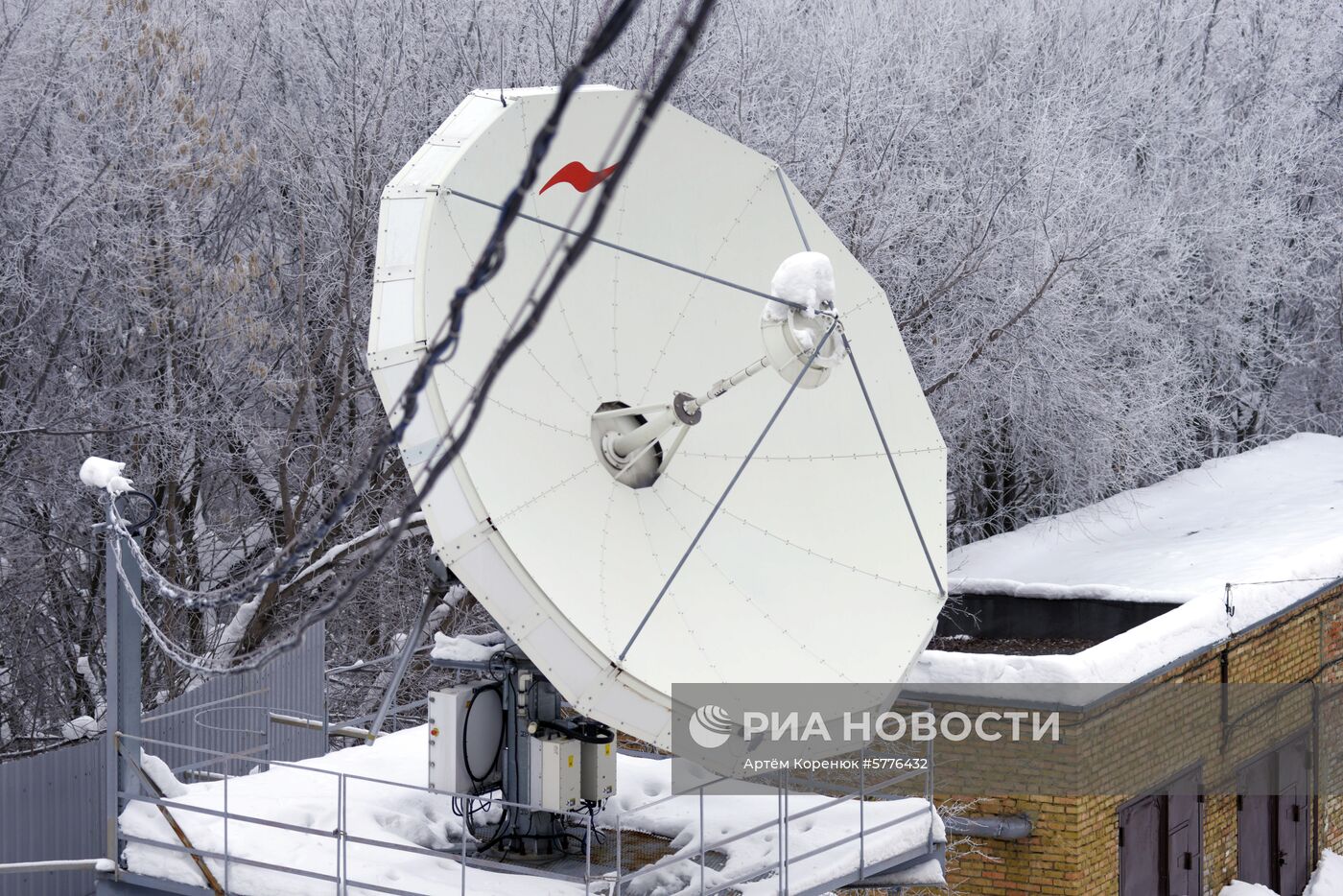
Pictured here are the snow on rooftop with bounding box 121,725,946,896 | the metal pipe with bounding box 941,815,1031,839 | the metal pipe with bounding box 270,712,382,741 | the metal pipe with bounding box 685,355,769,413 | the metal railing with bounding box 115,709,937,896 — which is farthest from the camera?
the metal pipe with bounding box 941,815,1031,839

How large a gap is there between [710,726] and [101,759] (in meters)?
7.73

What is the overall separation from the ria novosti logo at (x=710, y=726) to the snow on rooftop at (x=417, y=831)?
42.0 inches

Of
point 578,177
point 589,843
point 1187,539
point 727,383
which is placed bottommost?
point 589,843

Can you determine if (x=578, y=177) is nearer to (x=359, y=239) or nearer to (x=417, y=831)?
(x=417, y=831)

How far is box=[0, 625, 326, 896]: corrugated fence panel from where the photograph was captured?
1371 cm

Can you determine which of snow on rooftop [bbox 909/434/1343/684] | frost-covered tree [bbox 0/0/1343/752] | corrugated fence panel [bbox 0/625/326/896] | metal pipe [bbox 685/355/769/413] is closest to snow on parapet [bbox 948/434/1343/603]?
snow on rooftop [bbox 909/434/1343/684]

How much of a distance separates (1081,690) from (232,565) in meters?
13.2

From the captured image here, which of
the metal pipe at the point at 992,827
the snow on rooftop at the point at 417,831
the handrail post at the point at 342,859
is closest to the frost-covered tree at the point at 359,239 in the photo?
the snow on rooftop at the point at 417,831

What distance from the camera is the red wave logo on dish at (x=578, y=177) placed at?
10.3 metres

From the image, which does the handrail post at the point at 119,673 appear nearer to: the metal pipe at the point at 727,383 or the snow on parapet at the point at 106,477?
the snow on parapet at the point at 106,477

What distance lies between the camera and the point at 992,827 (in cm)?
1510

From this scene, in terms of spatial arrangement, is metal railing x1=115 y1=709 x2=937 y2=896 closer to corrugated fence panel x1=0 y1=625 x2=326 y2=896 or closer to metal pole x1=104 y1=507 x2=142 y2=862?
metal pole x1=104 y1=507 x2=142 y2=862

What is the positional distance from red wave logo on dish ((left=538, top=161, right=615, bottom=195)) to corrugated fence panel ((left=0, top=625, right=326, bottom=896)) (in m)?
5.08

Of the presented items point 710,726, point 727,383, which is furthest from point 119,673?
point 727,383
